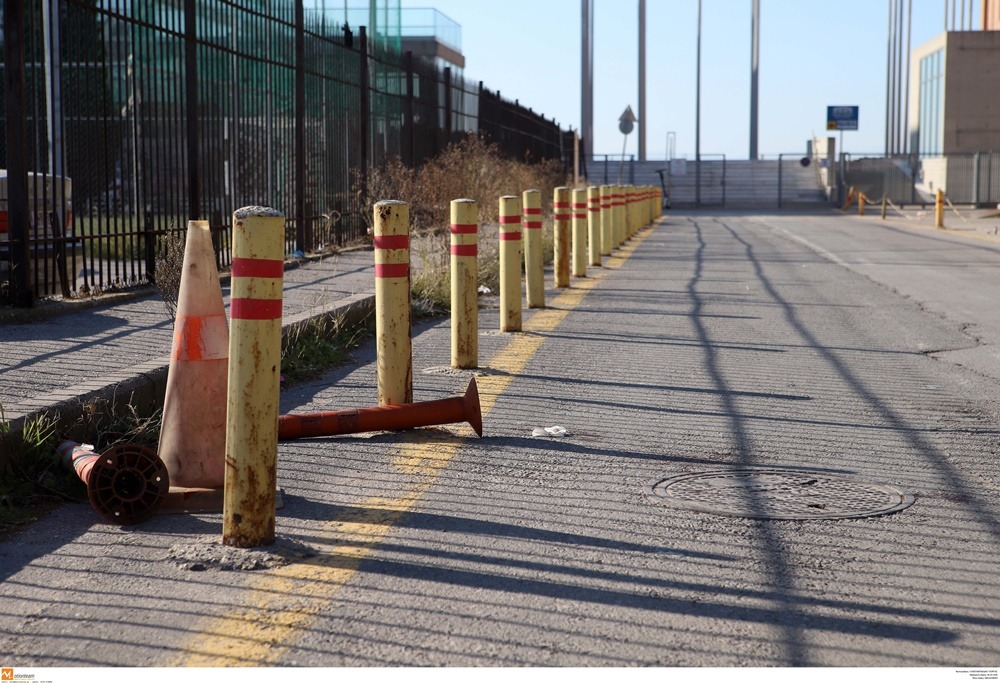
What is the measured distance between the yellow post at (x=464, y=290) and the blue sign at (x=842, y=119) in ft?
268

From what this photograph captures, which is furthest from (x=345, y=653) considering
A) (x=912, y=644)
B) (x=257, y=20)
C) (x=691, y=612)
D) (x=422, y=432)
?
(x=257, y=20)

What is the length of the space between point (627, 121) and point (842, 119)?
148 ft

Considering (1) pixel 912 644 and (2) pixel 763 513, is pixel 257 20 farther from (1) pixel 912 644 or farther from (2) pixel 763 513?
(1) pixel 912 644

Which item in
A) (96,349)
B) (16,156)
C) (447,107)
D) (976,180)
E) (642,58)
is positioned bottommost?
(96,349)

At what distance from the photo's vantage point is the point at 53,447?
210 inches

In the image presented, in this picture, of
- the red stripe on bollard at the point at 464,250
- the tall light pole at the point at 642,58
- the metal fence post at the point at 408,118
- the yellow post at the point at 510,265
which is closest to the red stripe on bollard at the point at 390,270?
the red stripe on bollard at the point at 464,250

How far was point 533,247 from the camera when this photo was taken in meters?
11.3

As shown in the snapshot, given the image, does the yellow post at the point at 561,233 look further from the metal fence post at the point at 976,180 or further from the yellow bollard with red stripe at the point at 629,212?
the metal fence post at the point at 976,180

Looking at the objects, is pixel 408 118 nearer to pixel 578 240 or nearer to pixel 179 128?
pixel 578 240

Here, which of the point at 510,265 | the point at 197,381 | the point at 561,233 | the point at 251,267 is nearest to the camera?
the point at 251,267

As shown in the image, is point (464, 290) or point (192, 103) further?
point (192, 103)

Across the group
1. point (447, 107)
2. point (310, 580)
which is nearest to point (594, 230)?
point (447, 107)

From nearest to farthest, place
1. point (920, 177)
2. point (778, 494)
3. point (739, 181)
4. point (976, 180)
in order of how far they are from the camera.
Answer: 1. point (778, 494)
2. point (976, 180)
3. point (920, 177)
4. point (739, 181)

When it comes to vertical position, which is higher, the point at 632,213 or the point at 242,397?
the point at 632,213
